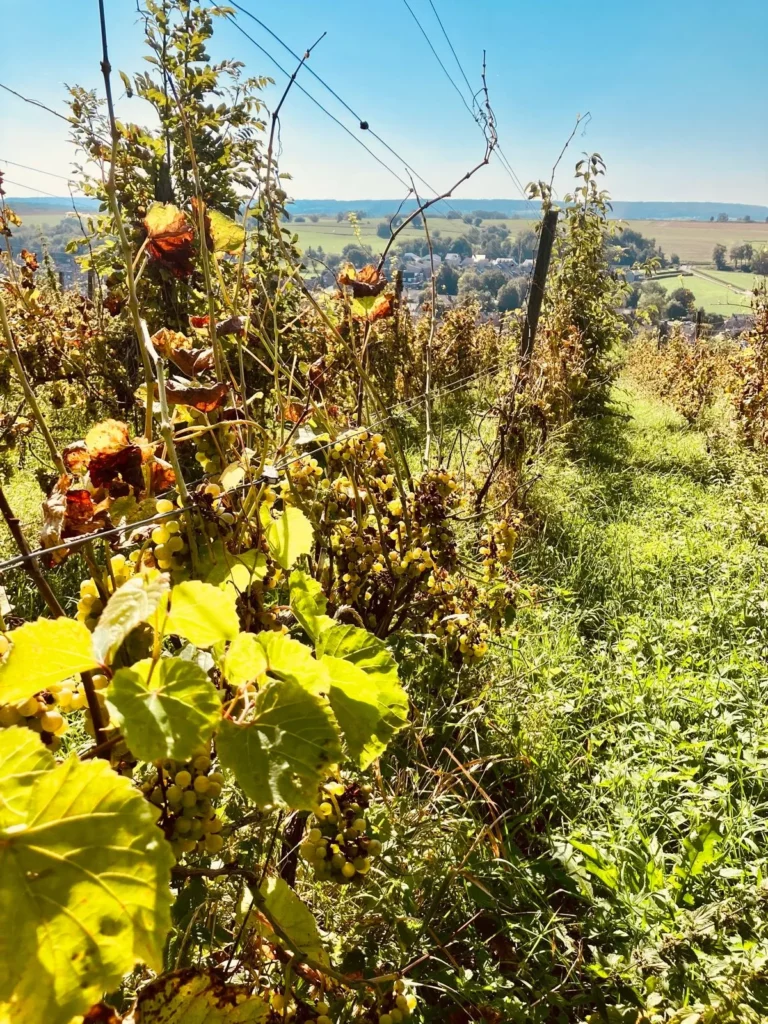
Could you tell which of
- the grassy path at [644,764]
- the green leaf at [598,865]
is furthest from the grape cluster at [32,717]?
the green leaf at [598,865]

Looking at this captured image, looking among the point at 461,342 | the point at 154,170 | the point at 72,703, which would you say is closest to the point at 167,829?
the point at 72,703

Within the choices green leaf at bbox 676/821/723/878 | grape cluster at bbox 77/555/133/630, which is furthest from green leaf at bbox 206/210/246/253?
green leaf at bbox 676/821/723/878

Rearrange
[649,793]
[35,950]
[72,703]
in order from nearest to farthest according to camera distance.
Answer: [35,950] → [72,703] → [649,793]

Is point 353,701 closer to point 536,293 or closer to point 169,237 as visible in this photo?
point 169,237

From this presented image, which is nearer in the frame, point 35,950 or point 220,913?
point 35,950

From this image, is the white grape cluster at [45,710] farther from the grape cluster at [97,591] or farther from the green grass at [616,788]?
the green grass at [616,788]

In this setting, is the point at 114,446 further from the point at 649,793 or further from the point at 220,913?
the point at 649,793

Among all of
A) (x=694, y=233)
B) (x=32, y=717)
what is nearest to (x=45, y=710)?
(x=32, y=717)

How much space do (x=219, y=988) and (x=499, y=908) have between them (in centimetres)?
104

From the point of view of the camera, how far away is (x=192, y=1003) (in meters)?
0.71

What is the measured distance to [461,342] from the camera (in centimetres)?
827

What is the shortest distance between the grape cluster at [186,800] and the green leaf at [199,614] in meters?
0.19

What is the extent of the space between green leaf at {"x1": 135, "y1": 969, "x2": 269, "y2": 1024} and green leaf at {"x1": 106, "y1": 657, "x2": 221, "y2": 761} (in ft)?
1.32

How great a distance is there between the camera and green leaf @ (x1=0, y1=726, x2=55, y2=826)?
1.38 ft
